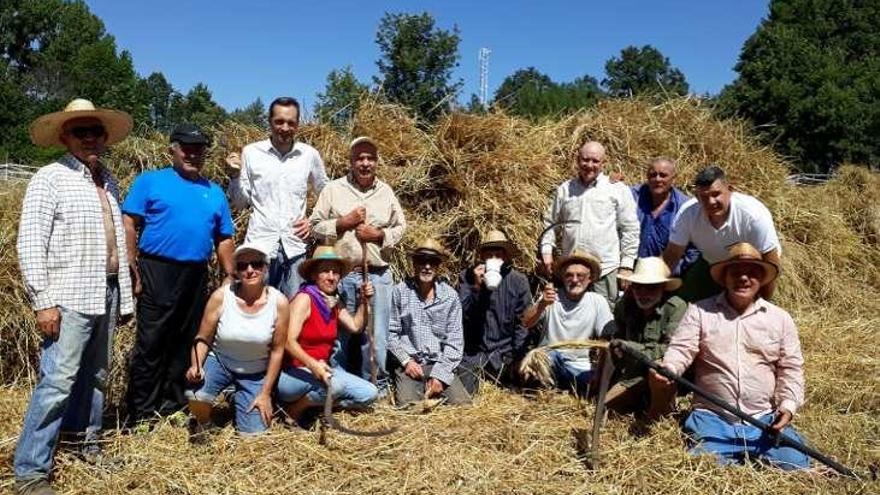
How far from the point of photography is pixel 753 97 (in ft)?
111

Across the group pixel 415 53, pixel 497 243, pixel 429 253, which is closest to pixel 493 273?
pixel 497 243

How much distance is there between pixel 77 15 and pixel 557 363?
55.1 metres

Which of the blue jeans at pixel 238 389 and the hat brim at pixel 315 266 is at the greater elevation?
the hat brim at pixel 315 266

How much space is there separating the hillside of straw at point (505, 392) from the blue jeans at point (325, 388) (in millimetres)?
128

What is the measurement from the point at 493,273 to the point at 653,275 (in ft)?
4.96

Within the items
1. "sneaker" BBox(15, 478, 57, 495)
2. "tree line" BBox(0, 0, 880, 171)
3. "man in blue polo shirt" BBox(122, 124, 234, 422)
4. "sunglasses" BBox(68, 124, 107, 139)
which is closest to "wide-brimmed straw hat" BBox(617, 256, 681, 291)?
"man in blue polo shirt" BBox(122, 124, 234, 422)

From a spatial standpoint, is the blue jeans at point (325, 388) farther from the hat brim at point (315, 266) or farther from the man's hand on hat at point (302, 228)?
the man's hand on hat at point (302, 228)

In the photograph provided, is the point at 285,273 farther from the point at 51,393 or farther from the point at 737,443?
the point at 737,443

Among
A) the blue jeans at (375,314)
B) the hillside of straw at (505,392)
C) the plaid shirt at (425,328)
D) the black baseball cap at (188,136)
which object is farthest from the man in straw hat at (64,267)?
the plaid shirt at (425,328)

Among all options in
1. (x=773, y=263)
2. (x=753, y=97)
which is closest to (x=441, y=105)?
(x=773, y=263)

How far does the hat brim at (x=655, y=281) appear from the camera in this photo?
4602 millimetres

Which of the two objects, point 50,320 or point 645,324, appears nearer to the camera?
point 50,320

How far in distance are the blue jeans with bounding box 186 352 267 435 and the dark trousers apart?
277 mm

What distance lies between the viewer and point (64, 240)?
3.65 m
